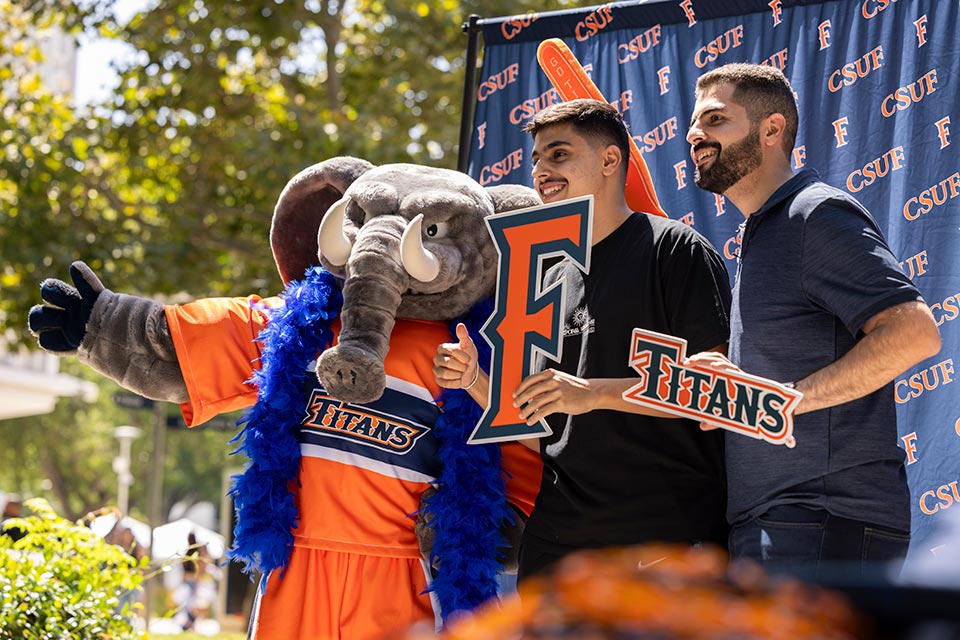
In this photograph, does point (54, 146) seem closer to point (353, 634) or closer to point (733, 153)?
point (353, 634)

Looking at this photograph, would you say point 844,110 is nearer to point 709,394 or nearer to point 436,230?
point 436,230

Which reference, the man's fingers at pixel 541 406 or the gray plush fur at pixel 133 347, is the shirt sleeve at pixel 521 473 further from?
the gray plush fur at pixel 133 347

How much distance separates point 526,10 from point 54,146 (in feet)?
13.6

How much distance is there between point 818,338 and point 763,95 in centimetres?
64

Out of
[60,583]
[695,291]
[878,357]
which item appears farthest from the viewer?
[60,583]

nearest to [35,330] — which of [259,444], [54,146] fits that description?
[259,444]

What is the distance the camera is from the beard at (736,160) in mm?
2916

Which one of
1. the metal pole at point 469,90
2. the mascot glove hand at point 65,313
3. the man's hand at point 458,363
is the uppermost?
the metal pole at point 469,90

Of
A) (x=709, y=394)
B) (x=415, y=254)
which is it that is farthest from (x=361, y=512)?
(x=709, y=394)

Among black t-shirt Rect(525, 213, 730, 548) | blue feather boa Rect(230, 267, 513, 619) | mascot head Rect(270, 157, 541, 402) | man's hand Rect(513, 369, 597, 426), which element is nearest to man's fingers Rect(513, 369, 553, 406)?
man's hand Rect(513, 369, 597, 426)

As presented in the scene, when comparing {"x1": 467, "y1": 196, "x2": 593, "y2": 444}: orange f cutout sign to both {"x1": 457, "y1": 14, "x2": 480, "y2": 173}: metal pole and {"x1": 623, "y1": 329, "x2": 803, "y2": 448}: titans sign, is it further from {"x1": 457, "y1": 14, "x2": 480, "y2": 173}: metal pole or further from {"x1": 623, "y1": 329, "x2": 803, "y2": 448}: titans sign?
{"x1": 457, "y1": 14, "x2": 480, "y2": 173}: metal pole

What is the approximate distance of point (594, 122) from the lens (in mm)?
3328

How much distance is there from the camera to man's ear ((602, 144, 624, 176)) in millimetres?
3295

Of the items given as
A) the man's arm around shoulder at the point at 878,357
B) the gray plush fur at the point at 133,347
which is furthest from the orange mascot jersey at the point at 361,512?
the man's arm around shoulder at the point at 878,357
